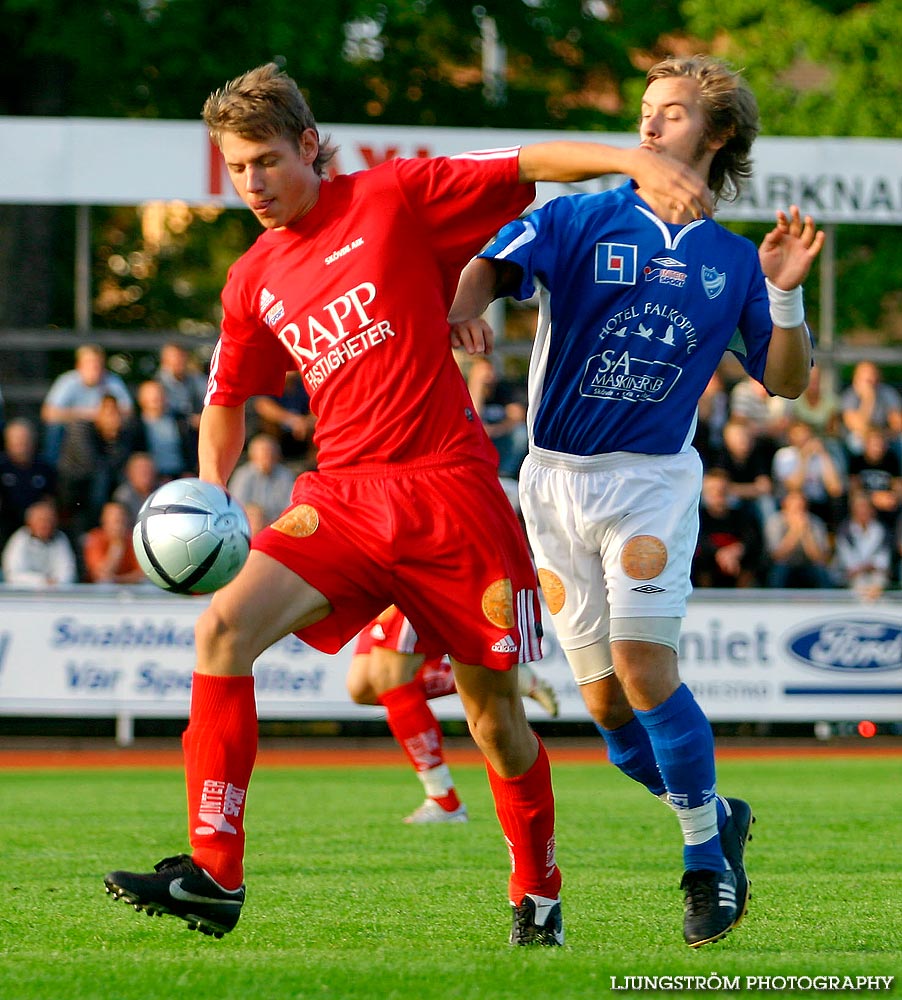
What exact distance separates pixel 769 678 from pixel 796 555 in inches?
60.2

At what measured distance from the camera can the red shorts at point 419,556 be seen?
5129 mm

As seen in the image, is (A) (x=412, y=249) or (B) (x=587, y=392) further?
(B) (x=587, y=392)

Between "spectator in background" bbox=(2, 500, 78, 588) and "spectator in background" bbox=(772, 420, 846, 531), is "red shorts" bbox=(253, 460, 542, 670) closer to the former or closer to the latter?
"spectator in background" bbox=(2, 500, 78, 588)

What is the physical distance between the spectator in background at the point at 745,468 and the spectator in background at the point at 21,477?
19.8 ft

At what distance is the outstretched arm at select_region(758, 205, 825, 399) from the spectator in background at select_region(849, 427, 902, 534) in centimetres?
1136

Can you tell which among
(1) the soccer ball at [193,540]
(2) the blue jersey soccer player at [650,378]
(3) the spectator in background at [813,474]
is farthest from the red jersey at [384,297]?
(3) the spectator in background at [813,474]

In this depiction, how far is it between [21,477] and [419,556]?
1071 cm

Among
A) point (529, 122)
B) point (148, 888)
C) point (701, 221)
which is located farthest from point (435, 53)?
point (148, 888)

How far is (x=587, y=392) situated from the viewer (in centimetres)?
578

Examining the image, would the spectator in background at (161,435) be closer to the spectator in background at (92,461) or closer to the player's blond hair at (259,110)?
the spectator in background at (92,461)

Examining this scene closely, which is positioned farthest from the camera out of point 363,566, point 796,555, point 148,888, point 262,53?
point 262,53

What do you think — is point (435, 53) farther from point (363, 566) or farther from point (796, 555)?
point (363, 566)

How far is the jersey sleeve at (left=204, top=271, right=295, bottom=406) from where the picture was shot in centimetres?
543

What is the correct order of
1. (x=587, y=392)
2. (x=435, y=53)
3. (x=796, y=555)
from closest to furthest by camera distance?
(x=587, y=392)
(x=796, y=555)
(x=435, y=53)
